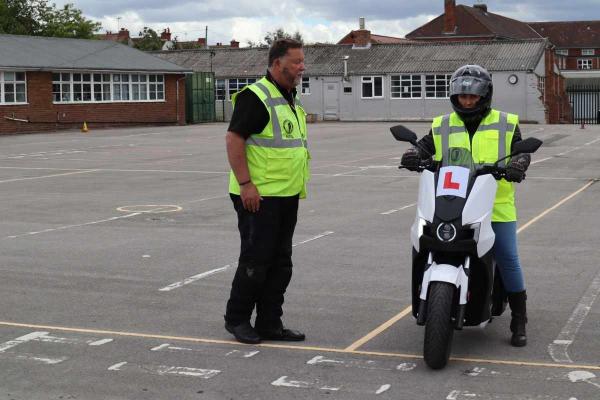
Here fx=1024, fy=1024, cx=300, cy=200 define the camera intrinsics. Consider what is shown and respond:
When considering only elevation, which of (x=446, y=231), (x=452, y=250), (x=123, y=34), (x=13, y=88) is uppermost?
(x=123, y=34)

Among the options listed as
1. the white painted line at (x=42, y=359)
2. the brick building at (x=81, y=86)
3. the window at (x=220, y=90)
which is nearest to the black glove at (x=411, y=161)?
the white painted line at (x=42, y=359)

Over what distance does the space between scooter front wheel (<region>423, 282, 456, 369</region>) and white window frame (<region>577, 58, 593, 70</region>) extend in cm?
12901

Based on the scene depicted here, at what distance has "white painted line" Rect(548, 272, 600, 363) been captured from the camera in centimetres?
655

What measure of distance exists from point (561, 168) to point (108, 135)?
2509 centimetres

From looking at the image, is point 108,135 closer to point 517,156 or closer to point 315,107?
point 315,107

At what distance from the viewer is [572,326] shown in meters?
7.36

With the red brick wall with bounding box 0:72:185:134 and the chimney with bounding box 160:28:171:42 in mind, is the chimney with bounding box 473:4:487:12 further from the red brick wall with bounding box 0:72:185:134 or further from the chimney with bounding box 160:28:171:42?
A: the red brick wall with bounding box 0:72:185:134

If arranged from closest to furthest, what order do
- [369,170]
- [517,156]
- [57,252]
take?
[517,156]
[57,252]
[369,170]

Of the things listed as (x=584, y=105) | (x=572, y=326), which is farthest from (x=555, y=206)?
(x=584, y=105)

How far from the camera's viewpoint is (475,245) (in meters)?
6.06

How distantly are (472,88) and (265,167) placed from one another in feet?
4.69

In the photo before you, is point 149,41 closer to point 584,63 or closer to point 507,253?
point 584,63

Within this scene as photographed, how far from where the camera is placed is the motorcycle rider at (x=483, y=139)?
21.1ft

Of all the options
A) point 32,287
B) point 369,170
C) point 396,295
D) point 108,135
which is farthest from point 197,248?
point 108,135
